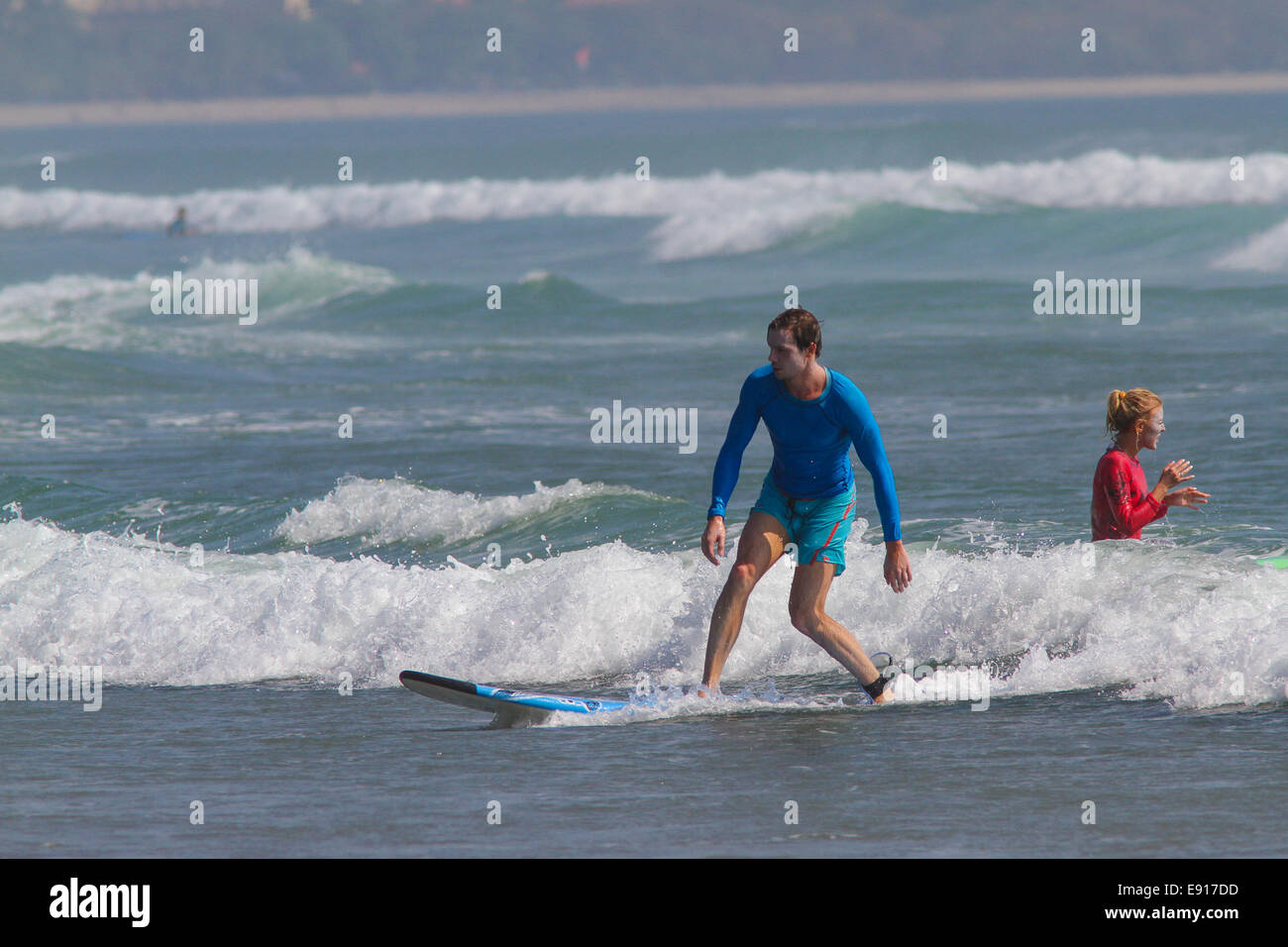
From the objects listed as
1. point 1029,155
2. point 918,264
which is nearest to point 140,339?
point 918,264

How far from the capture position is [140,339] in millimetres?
25781

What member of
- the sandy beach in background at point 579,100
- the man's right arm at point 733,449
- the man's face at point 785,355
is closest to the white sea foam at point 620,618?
the man's right arm at point 733,449

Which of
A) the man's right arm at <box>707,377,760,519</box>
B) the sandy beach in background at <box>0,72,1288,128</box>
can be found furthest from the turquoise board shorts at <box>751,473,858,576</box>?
the sandy beach in background at <box>0,72,1288,128</box>

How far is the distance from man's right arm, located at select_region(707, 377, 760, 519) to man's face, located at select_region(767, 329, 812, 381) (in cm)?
24

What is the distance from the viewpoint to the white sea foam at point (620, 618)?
8.24 meters

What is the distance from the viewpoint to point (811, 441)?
7.23 metres

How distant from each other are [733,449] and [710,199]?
45.3 metres

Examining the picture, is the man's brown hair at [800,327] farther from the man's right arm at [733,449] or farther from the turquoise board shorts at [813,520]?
the turquoise board shorts at [813,520]

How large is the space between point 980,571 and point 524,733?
113 inches

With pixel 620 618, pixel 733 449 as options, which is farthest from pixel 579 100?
pixel 733 449

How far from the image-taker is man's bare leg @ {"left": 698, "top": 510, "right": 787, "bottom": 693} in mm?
7352

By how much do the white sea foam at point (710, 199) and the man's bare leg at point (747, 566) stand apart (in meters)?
34.2

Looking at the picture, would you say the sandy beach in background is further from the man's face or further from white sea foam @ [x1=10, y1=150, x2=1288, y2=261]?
the man's face
